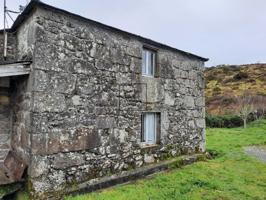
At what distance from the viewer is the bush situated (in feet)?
78.1

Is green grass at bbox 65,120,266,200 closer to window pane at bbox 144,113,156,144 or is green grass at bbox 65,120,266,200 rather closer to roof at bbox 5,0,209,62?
window pane at bbox 144,113,156,144

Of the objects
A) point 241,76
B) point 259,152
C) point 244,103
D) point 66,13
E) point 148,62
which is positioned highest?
point 241,76

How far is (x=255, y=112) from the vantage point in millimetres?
27062

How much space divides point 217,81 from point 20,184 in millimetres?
41510

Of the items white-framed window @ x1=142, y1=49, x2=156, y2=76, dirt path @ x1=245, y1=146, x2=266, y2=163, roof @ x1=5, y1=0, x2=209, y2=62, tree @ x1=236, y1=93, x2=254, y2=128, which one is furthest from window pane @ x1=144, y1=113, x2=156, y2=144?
tree @ x1=236, y1=93, x2=254, y2=128

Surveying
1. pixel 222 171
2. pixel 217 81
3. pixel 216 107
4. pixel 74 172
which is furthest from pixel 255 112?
pixel 74 172

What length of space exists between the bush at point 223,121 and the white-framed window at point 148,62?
1605 cm

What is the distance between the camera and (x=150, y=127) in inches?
353

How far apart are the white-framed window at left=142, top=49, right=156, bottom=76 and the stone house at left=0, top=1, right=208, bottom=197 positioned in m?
0.03

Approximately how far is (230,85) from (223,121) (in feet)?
59.2

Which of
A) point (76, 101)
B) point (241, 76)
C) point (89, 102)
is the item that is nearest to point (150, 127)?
point (89, 102)

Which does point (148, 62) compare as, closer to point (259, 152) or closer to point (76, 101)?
point (76, 101)

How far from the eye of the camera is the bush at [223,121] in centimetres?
2379

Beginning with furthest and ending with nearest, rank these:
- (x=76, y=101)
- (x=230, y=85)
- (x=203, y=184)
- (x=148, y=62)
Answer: (x=230, y=85)
(x=148, y=62)
(x=203, y=184)
(x=76, y=101)
